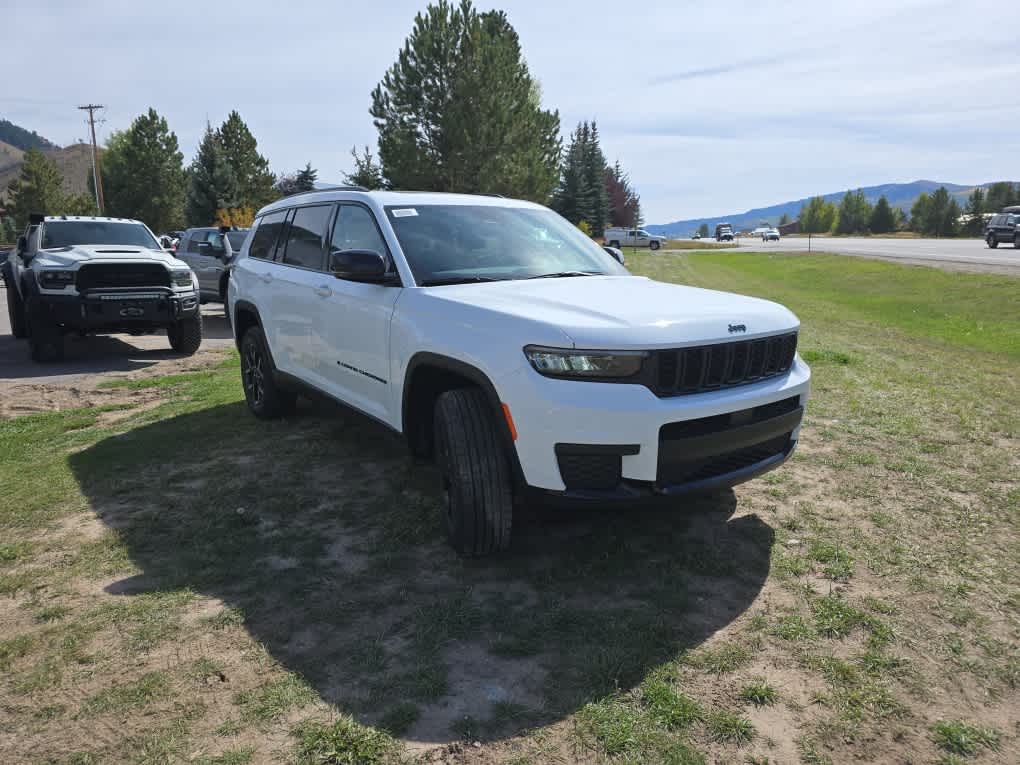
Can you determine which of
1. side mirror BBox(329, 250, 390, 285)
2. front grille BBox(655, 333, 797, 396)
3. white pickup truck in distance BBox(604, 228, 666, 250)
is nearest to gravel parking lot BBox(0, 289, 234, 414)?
side mirror BBox(329, 250, 390, 285)

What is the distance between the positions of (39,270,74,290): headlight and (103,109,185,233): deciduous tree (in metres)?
58.1

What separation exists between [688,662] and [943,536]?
6.41 feet

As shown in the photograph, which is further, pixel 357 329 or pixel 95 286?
pixel 95 286

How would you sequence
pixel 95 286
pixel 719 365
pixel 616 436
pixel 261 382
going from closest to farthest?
pixel 616 436
pixel 719 365
pixel 261 382
pixel 95 286

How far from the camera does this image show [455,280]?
390 cm

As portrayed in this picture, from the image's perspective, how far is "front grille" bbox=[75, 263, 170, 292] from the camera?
30.1 feet

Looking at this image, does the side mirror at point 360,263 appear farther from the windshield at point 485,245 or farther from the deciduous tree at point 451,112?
the deciduous tree at point 451,112

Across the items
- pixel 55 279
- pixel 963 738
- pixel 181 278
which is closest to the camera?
pixel 963 738

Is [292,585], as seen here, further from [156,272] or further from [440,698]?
[156,272]

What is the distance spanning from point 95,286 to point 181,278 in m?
1.07

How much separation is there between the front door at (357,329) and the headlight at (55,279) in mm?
6103

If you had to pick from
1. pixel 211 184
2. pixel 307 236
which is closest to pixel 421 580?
pixel 307 236

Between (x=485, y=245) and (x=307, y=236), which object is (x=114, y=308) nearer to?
(x=307, y=236)

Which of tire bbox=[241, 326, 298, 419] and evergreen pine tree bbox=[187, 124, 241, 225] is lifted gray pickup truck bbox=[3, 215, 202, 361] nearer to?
tire bbox=[241, 326, 298, 419]
